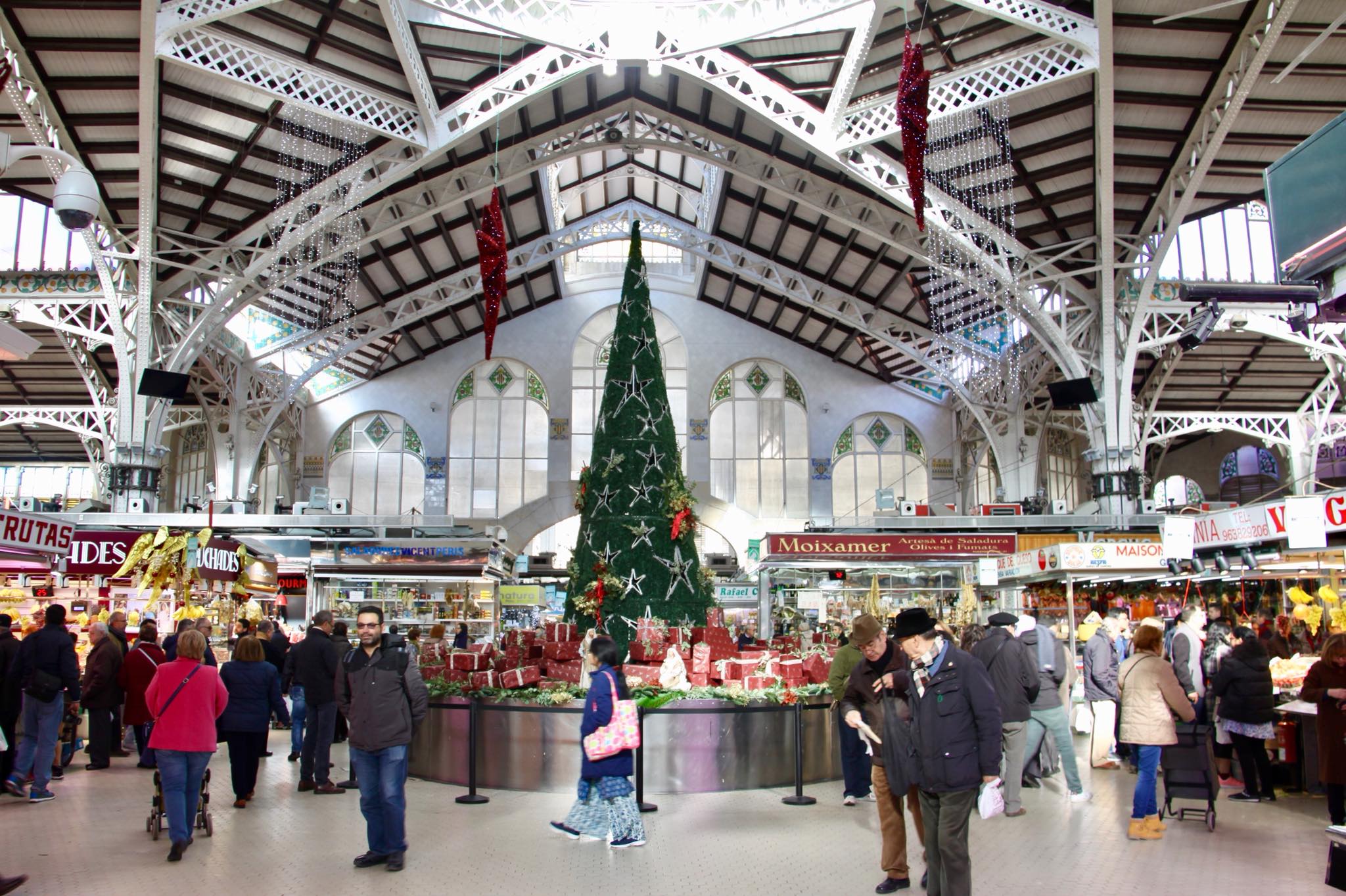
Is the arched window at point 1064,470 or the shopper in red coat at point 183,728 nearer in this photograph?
the shopper in red coat at point 183,728

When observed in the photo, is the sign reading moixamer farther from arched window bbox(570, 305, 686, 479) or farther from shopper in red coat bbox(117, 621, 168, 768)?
arched window bbox(570, 305, 686, 479)

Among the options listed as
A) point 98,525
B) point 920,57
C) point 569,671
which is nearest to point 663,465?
point 569,671

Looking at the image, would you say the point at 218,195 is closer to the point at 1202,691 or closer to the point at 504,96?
the point at 504,96

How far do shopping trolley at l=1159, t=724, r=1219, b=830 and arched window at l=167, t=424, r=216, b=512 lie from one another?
1053 inches

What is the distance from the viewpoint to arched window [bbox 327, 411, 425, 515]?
29734 mm

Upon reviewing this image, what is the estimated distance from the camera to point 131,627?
13.8m

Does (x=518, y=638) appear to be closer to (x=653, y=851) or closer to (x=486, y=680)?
(x=486, y=680)

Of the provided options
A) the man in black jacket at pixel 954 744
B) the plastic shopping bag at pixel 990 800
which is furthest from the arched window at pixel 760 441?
the plastic shopping bag at pixel 990 800

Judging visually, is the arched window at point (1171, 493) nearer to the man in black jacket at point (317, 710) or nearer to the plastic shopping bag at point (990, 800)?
the man in black jacket at point (317, 710)

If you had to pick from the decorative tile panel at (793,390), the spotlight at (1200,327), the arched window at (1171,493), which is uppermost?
the decorative tile panel at (793,390)

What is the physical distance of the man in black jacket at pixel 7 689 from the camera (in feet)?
25.0

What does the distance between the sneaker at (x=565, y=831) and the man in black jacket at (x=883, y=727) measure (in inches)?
73.0

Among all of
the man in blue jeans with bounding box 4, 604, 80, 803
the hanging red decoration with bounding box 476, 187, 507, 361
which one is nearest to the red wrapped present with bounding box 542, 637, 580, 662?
the man in blue jeans with bounding box 4, 604, 80, 803

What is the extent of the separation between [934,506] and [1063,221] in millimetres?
12042
